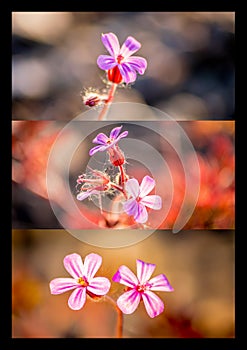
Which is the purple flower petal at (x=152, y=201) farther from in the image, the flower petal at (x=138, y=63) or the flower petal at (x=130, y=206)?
the flower petal at (x=138, y=63)

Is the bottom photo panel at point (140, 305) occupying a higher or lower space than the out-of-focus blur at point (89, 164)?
lower

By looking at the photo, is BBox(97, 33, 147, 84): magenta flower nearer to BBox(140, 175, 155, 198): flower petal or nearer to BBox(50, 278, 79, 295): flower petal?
BBox(140, 175, 155, 198): flower petal

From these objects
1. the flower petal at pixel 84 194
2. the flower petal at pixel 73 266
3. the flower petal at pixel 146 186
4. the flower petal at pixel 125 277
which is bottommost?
the flower petal at pixel 125 277

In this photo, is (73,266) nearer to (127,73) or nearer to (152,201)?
(152,201)

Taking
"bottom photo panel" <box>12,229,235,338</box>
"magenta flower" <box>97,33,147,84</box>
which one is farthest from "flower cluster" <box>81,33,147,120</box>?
"bottom photo panel" <box>12,229,235,338</box>

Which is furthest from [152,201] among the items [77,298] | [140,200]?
[77,298]

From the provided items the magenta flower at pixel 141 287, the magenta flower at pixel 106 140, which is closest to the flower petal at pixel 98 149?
the magenta flower at pixel 106 140
